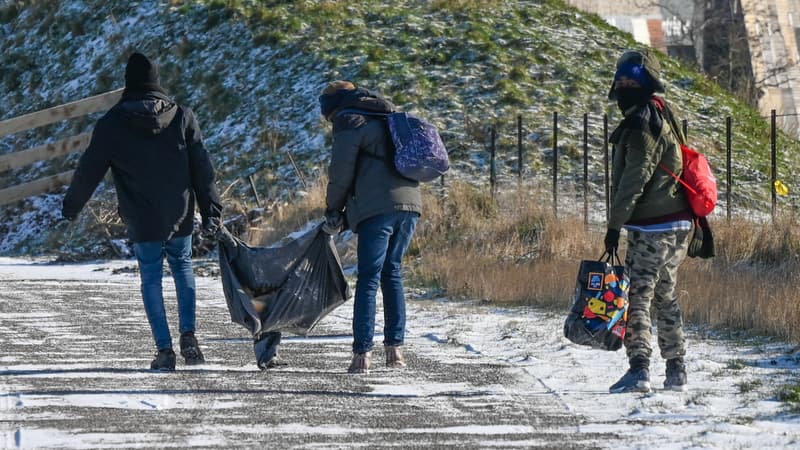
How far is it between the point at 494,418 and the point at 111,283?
373 inches

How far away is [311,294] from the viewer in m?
8.66

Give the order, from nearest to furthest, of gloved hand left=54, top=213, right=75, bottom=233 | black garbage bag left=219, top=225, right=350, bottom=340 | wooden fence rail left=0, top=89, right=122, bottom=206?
1. black garbage bag left=219, top=225, right=350, bottom=340
2. wooden fence rail left=0, top=89, right=122, bottom=206
3. gloved hand left=54, top=213, right=75, bottom=233

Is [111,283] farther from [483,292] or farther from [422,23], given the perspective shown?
[422,23]

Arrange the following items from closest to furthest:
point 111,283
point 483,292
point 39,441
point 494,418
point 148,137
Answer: point 39,441 < point 494,418 < point 148,137 < point 483,292 < point 111,283

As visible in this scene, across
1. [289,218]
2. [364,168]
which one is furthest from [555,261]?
[364,168]

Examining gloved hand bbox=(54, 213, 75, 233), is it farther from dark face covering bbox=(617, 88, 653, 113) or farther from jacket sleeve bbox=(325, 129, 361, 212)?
dark face covering bbox=(617, 88, 653, 113)

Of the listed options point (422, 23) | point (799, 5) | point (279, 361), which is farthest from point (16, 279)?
point (799, 5)

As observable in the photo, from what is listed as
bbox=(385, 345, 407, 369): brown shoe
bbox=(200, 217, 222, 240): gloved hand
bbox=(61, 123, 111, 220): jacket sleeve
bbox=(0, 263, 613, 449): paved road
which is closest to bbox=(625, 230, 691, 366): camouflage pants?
bbox=(0, 263, 613, 449): paved road

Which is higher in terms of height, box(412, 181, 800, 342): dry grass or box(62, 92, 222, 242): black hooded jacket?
box(62, 92, 222, 242): black hooded jacket

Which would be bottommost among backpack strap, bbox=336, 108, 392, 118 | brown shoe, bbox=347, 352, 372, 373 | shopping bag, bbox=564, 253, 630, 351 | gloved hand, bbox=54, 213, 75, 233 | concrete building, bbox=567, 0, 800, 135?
brown shoe, bbox=347, 352, 372, 373

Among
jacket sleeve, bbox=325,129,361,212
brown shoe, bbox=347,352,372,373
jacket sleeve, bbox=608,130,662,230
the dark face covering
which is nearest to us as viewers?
jacket sleeve, bbox=608,130,662,230

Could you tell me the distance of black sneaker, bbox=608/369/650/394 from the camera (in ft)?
24.6

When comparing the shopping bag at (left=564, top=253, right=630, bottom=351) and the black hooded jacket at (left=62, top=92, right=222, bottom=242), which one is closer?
the shopping bag at (left=564, top=253, right=630, bottom=351)

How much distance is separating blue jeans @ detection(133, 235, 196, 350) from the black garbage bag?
0.74ft
